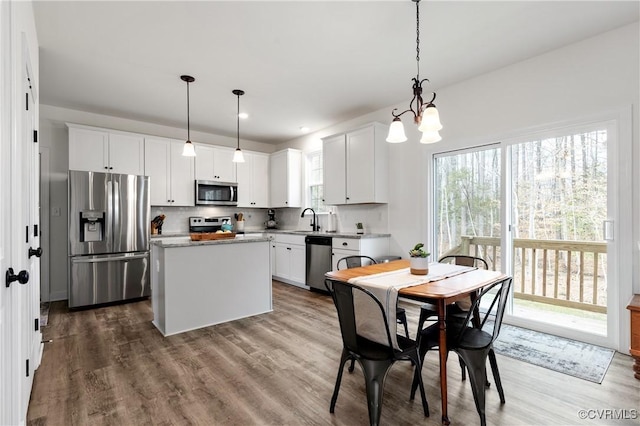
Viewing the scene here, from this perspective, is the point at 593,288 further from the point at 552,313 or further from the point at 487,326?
the point at 487,326

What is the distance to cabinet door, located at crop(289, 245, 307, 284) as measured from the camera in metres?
5.07

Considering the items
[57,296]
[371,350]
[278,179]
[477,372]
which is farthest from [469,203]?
[57,296]

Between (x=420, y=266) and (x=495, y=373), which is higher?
(x=420, y=266)

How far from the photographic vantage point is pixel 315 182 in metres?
5.99

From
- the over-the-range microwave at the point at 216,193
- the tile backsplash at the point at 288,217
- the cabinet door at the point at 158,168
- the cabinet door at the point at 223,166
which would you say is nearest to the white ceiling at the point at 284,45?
the cabinet door at the point at 158,168

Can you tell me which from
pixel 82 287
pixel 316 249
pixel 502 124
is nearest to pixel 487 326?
pixel 502 124

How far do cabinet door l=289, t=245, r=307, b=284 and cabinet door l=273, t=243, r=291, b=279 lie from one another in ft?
0.29

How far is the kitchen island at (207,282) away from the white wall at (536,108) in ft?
6.52

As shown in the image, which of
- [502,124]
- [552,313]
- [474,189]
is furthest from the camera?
[474,189]

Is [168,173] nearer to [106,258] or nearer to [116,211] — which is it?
[116,211]

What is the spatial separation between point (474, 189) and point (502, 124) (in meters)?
0.78

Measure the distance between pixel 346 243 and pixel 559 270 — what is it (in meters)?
2.39

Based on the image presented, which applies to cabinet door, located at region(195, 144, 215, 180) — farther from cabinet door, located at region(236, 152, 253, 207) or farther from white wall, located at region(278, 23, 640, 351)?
white wall, located at region(278, 23, 640, 351)

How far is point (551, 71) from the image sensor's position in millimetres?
3051
